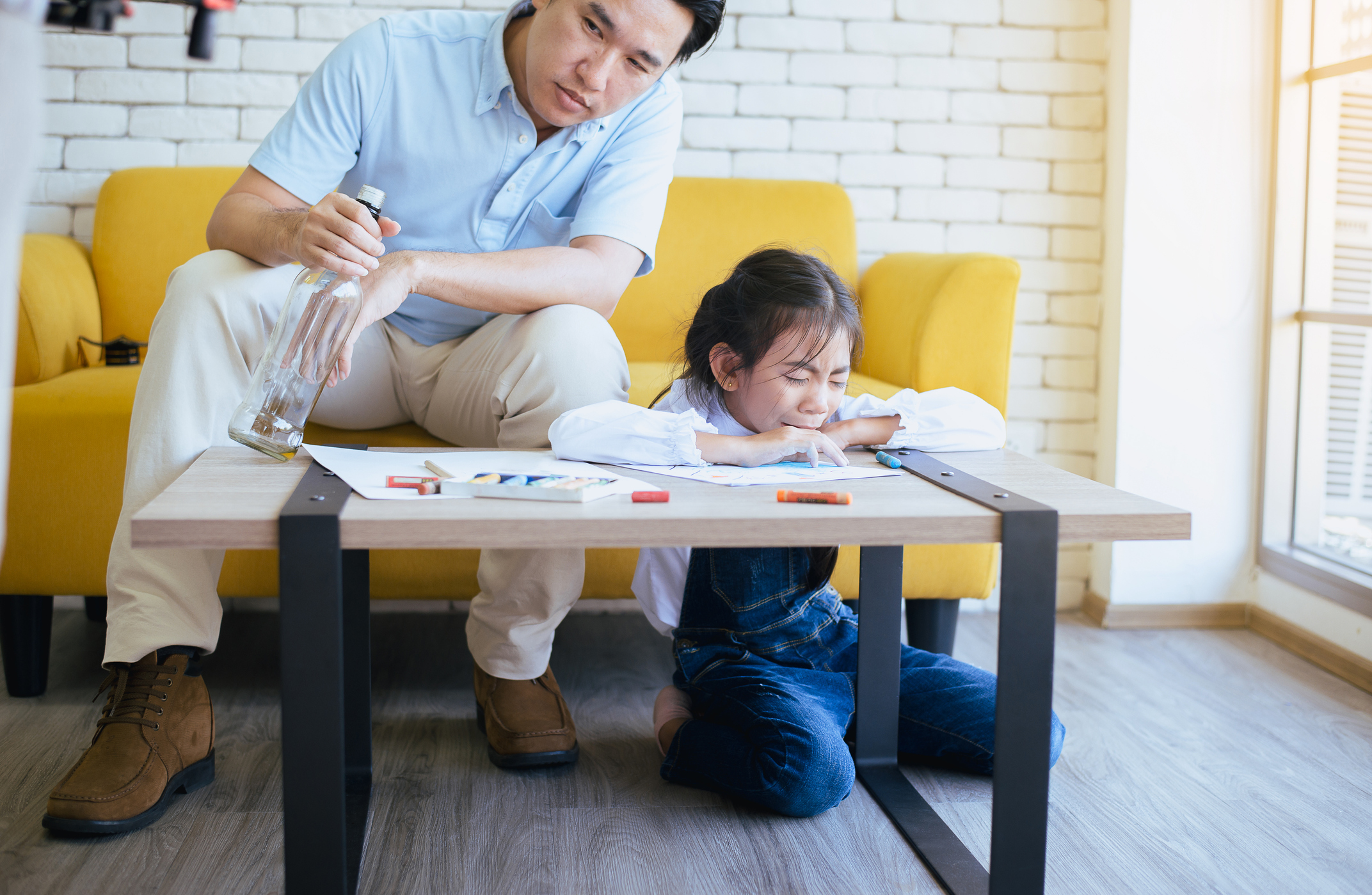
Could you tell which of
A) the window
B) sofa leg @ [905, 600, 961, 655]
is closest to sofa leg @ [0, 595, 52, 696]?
sofa leg @ [905, 600, 961, 655]

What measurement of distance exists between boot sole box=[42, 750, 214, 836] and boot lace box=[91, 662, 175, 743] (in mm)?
85

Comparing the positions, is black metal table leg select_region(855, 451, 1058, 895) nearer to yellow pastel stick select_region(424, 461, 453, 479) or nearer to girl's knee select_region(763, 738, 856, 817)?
girl's knee select_region(763, 738, 856, 817)

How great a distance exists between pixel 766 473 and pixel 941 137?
1.49 meters

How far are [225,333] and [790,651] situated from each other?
0.81m

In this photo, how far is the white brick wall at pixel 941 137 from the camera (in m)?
2.25

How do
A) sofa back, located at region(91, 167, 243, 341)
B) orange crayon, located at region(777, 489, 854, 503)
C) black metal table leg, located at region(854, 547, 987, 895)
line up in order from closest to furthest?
orange crayon, located at region(777, 489, 854, 503), black metal table leg, located at region(854, 547, 987, 895), sofa back, located at region(91, 167, 243, 341)

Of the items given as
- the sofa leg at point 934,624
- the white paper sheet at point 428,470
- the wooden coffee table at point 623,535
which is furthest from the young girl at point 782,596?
the sofa leg at point 934,624

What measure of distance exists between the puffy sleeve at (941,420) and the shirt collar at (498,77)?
57cm

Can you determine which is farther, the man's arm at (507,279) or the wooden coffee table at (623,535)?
the man's arm at (507,279)

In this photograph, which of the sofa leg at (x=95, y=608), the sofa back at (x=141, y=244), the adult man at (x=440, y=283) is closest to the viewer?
the adult man at (x=440, y=283)

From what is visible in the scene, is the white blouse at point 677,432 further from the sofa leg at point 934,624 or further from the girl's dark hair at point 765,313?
the sofa leg at point 934,624

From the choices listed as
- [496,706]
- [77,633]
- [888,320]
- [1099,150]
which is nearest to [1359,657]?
[888,320]

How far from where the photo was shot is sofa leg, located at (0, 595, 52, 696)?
1.55 m

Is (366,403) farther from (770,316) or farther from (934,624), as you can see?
(934,624)
